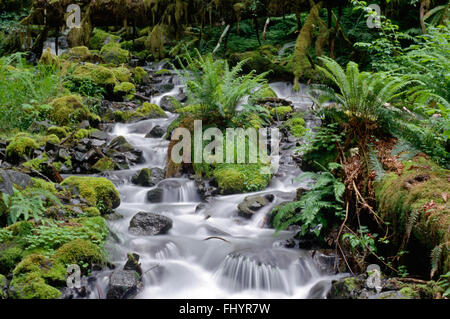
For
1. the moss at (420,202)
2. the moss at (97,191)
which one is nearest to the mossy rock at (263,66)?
→ the moss at (97,191)

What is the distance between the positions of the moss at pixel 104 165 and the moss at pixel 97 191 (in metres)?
1.34

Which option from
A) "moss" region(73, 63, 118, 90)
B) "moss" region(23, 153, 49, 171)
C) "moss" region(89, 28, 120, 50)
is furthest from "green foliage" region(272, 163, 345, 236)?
"moss" region(89, 28, 120, 50)

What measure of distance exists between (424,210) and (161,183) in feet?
13.7

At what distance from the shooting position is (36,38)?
1438 cm

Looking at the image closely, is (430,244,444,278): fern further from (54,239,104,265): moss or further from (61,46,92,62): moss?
(61,46,92,62): moss

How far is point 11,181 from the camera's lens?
420 centimetres

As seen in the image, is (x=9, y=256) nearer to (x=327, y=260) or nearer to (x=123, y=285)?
(x=123, y=285)

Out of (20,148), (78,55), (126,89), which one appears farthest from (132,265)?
(78,55)

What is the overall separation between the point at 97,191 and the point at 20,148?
180 centimetres

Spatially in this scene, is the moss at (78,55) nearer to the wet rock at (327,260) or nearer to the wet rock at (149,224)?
the wet rock at (149,224)

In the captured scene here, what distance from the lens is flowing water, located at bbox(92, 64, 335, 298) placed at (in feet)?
12.8

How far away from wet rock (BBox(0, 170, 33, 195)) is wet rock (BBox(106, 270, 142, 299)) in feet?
4.76
